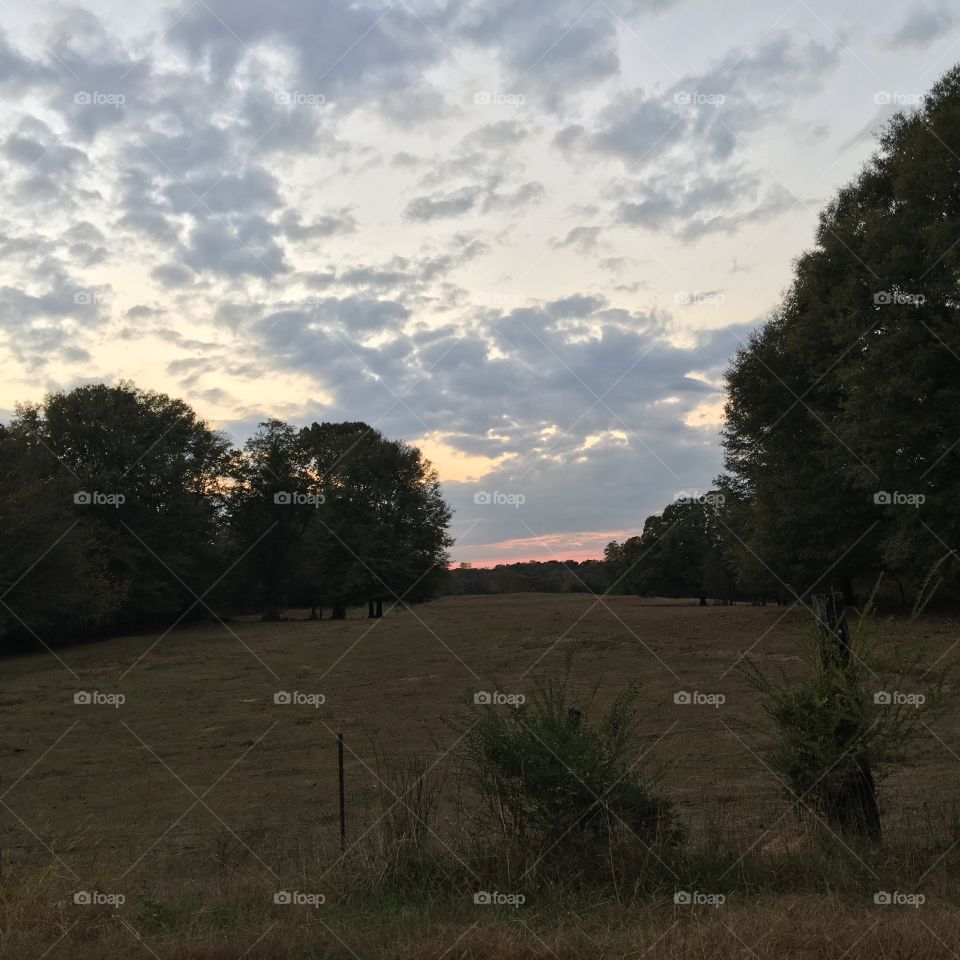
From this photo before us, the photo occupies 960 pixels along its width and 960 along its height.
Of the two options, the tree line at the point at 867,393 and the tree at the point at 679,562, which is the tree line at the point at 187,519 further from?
the tree at the point at 679,562

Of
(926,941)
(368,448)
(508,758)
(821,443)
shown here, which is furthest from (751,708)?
(368,448)

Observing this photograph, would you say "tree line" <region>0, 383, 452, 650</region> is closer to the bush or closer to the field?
the field

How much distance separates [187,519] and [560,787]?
6059 cm

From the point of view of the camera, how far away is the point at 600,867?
8016 millimetres

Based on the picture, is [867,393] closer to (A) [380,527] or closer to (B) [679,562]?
(A) [380,527]

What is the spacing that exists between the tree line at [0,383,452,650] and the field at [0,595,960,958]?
1170 centimetres

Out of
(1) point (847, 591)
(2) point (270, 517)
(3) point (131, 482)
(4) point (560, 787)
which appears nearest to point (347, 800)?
(4) point (560, 787)

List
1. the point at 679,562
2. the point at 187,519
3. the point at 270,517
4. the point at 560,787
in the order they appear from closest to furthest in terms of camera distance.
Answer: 1. the point at 560,787
2. the point at 187,519
3. the point at 270,517
4. the point at 679,562

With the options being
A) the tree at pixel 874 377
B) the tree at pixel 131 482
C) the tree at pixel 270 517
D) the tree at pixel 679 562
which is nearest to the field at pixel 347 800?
the tree at pixel 874 377

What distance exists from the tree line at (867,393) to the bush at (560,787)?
21.9 meters

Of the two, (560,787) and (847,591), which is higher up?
(847,591)

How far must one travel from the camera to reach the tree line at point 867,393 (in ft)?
90.2

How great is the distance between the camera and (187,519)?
6481 cm

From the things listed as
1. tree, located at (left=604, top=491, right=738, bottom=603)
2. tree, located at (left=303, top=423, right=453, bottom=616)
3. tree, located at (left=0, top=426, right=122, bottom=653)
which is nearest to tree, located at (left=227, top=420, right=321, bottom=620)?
tree, located at (left=303, top=423, right=453, bottom=616)
